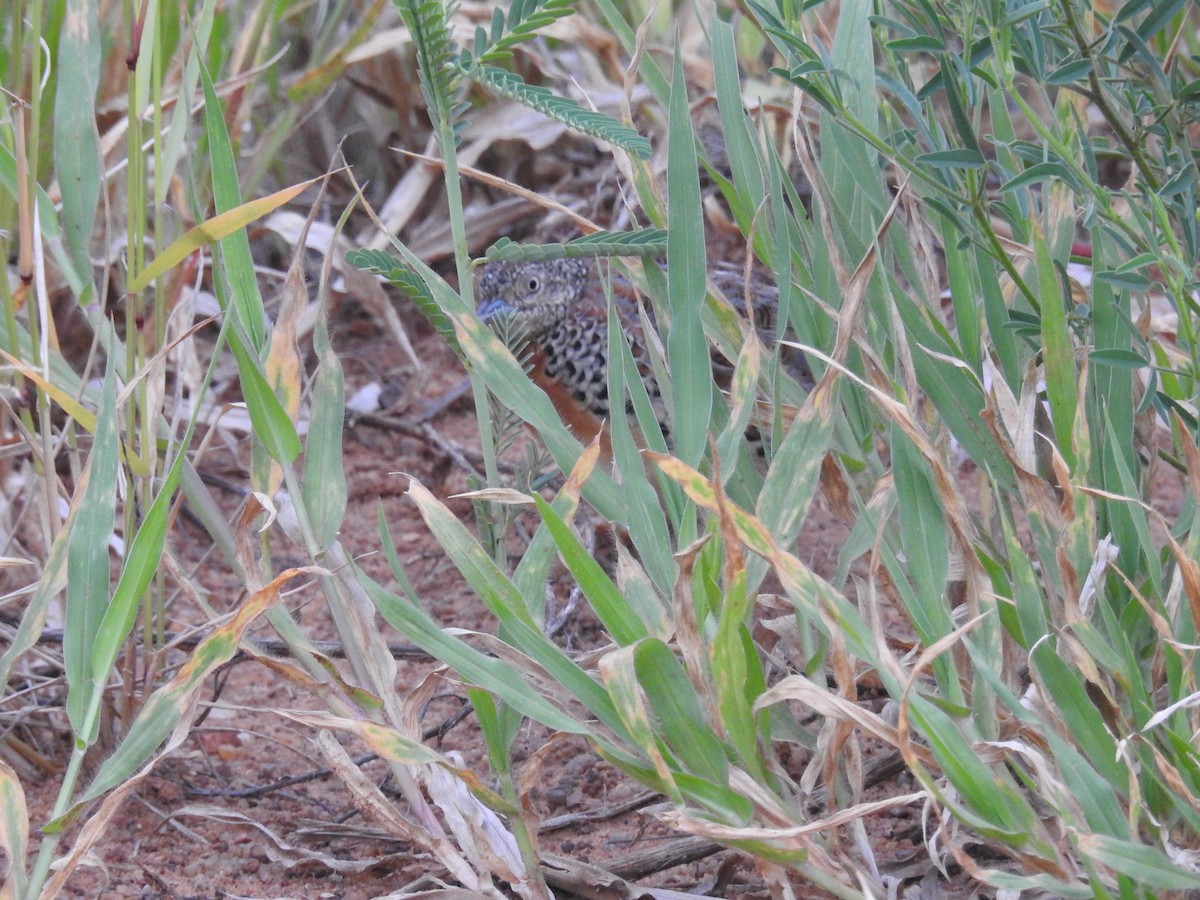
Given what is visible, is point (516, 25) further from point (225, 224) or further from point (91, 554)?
point (91, 554)

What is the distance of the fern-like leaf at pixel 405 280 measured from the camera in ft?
5.66

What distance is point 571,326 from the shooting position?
3.16 m

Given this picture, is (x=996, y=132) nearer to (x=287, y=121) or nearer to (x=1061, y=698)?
(x=1061, y=698)

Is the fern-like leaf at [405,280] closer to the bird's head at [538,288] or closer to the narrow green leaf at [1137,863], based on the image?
the narrow green leaf at [1137,863]

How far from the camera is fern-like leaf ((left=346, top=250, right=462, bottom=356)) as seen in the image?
1726mm

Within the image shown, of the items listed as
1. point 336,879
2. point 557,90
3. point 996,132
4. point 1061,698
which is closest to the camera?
point 1061,698

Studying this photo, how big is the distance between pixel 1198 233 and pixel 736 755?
88 cm

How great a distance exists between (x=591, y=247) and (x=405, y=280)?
0.86ft

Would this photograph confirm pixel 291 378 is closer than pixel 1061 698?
No

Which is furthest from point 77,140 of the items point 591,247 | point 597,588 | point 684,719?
point 684,719

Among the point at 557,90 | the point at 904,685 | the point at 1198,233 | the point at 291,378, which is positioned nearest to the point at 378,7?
the point at 557,90

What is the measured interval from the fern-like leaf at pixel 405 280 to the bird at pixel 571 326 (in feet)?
3.33

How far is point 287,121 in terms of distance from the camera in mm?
3650

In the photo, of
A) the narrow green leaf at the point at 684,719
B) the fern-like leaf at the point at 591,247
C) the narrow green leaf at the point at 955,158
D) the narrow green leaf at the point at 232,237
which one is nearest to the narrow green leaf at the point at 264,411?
the narrow green leaf at the point at 232,237
